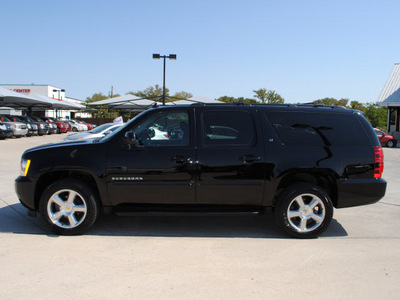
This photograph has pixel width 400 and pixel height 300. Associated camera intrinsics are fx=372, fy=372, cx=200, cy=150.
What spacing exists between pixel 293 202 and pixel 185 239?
148 cm

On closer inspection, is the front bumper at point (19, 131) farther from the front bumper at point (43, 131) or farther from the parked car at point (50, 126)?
the parked car at point (50, 126)

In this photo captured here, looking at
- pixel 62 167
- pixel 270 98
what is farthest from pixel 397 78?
pixel 62 167

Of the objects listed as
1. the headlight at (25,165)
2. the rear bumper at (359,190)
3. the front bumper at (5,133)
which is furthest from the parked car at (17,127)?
the rear bumper at (359,190)

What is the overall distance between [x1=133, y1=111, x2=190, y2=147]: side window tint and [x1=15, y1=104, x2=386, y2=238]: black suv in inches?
0.5

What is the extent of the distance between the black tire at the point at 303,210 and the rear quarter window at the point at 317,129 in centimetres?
61

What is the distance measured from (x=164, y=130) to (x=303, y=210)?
6.96ft

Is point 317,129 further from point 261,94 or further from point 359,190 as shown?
point 261,94

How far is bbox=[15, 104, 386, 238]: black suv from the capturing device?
186 inches

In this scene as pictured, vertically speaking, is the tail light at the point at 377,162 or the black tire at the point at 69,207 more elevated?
the tail light at the point at 377,162

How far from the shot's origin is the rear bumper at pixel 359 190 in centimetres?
483

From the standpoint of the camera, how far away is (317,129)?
4953 millimetres

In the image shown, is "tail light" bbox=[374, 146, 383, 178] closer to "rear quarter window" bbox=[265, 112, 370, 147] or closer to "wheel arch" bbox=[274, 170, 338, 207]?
"rear quarter window" bbox=[265, 112, 370, 147]

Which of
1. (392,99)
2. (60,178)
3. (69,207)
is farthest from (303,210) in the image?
(392,99)

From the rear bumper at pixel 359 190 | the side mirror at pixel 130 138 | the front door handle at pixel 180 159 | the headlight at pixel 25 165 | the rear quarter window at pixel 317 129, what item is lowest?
the rear bumper at pixel 359 190
